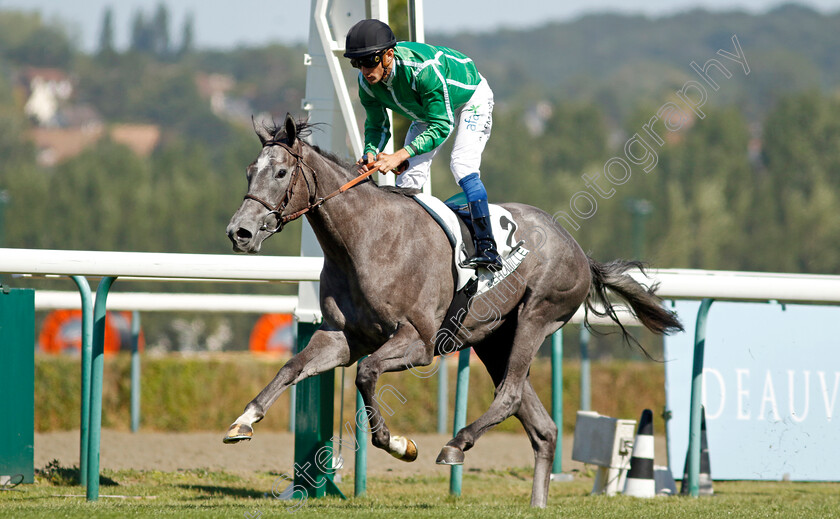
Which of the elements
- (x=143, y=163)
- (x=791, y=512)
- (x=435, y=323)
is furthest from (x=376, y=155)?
(x=143, y=163)

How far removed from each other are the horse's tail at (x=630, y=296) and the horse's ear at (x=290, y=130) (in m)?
2.07

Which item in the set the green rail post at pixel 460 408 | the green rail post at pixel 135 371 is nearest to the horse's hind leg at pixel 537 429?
the green rail post at pixel 460 408

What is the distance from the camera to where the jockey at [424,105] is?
186 inches

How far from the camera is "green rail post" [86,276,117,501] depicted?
4965 mm

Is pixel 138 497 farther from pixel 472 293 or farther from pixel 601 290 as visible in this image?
pixel 601 290

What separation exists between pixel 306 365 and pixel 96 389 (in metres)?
1.16

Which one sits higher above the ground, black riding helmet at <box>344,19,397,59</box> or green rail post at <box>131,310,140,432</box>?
black riding helmet at <box>344,19,397,59</box>

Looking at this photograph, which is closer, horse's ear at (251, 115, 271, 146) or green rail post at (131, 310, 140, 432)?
horse's ear at (251, 115, 271, 146)

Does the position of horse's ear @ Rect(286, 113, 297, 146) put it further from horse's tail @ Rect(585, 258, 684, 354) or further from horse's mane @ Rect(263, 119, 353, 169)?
horse's tail @ Rect(585, 258, 684, 354)

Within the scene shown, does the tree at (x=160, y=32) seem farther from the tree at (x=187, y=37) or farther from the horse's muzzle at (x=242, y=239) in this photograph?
the horse's muzzle at (x=242, y=239)

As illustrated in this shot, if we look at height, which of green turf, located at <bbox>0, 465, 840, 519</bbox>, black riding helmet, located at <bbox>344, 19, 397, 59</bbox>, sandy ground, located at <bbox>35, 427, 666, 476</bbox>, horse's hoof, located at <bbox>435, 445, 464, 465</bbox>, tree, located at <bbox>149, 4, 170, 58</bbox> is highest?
tree, located at <bbox>149, 4, 170, 58</bbox>

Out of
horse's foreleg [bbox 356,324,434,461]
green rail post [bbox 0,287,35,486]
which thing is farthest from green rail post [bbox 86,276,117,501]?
horse's foreleg [bbox 356,324,434,461]

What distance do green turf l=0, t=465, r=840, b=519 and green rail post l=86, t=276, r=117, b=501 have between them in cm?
12

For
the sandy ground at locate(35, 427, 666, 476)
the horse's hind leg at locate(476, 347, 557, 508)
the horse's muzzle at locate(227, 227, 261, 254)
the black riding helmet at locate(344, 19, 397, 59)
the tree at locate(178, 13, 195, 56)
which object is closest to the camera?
the horse's muzzle at locate(227, 227, 261, 254)
